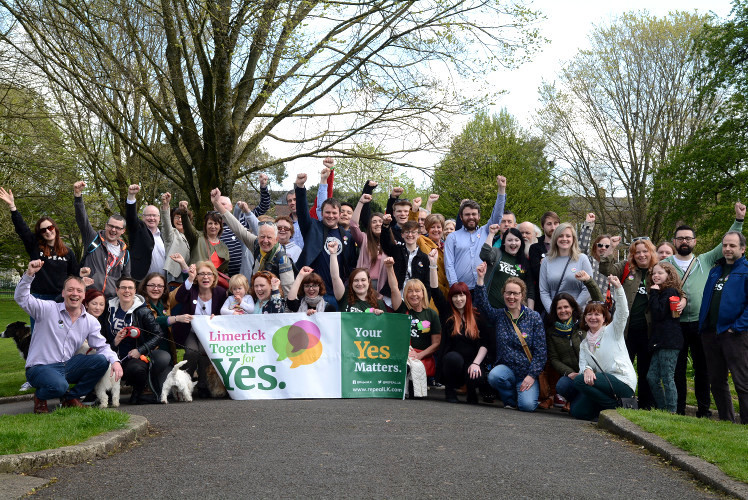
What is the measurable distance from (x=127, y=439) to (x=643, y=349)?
20.0 ft

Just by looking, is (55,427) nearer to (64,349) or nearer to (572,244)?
(64,349)

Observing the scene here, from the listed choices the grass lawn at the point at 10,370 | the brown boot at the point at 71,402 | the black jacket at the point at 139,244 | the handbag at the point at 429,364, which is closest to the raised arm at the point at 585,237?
the handbag at the point at 429,364

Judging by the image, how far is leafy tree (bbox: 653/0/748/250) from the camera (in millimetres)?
27172

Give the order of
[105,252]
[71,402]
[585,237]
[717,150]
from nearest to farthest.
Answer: [71,402]
[105,252]
[585,237]
[717,150]

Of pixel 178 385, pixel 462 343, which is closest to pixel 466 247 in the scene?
pixel 462 343

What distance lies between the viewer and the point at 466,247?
34.7 ft

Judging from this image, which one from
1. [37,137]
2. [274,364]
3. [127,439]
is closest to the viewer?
[127,439]

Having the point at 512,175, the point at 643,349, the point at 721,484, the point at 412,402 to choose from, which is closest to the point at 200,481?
the point at 721,484

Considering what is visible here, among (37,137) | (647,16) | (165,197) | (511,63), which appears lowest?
(165,197)

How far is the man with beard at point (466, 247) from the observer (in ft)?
34.4

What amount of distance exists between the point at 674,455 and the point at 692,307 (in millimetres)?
3696

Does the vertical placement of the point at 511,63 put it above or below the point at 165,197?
above

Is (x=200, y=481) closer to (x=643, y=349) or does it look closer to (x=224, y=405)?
(x=224, y=405)

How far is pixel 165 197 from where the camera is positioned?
1118cm
